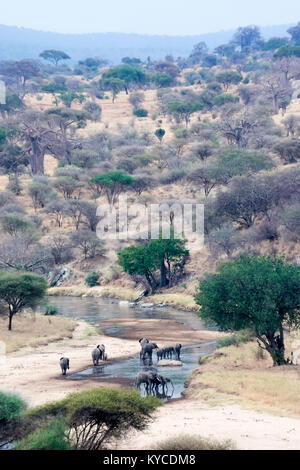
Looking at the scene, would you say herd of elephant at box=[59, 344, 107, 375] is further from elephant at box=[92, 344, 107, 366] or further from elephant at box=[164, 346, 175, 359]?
elephant at box=[164, 346, 175, 359]

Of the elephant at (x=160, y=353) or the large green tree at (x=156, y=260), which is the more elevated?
the elephant at (x=160, y=353)

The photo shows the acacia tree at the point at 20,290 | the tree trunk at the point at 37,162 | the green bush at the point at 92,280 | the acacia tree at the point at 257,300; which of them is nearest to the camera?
the acacia tree at the point at 257,300

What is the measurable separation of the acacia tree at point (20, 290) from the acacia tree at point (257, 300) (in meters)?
11.1

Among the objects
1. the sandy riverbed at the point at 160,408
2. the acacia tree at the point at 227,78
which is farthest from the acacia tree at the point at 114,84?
the sandy riverbed at the point at 160,408

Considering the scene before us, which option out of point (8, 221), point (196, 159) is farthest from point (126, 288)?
point (196, 159)

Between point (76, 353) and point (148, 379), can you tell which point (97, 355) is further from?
point (148, 379)

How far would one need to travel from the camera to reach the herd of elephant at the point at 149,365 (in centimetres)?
2167

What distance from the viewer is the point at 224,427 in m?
17.3

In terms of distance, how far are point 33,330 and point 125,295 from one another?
16599mm

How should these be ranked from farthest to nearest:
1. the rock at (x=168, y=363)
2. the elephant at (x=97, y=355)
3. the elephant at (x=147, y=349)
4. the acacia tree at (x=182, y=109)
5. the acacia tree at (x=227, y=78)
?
the acacia tree at (x=227, y=78)
the acacia tree at (x=182, y=109)
the elephant at (x=97, y=355)
the rock at (x=168, y=363)
the elephant at (x=147, y=349)

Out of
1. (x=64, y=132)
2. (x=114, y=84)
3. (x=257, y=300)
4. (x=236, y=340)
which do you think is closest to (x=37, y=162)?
(x=64, y=132)

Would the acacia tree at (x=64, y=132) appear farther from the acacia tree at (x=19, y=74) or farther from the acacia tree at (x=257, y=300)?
the acacia tree at (x=257, y=300)

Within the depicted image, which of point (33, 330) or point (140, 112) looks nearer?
point (33, 330)
